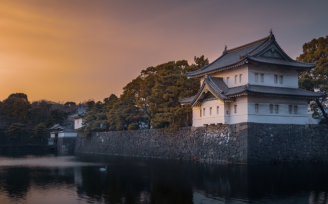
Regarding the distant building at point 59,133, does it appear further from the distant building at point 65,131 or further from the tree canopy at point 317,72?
the tree canopy at point 317,72

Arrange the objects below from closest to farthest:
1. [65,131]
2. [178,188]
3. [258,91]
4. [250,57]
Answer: [178,188] → [258,91] → [250,57] → [65,131]

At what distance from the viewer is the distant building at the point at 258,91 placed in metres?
20.9

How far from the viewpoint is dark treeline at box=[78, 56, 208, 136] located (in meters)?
26.5

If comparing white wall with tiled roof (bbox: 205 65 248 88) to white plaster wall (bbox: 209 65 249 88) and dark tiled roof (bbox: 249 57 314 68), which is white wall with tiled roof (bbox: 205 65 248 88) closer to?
white plaster wall (bbox: 209 65 249 88)

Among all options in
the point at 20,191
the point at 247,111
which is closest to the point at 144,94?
the point at 247,111

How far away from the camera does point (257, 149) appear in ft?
66.2

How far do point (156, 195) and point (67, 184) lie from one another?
194 inches

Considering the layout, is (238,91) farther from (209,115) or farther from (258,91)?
(209,115)

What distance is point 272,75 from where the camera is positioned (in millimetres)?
22203

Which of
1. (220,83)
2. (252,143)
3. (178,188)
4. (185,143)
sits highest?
(220,83)

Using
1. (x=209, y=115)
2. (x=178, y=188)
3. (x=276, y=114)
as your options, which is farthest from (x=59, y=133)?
(x=178, y=188)

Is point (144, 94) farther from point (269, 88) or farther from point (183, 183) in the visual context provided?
point (183, 183)

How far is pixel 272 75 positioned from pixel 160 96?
969 centimetres

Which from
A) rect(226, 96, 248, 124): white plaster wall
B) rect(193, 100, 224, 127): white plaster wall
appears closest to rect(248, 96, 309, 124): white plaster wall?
rect(226, 96, 248, 124): white plaster wall
